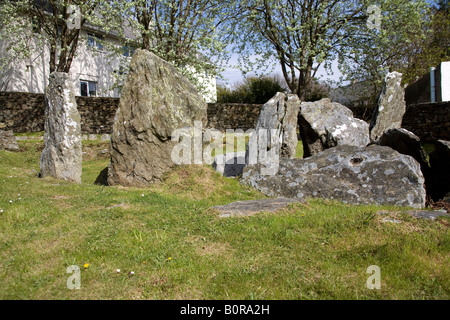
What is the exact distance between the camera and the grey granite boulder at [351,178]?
678cm

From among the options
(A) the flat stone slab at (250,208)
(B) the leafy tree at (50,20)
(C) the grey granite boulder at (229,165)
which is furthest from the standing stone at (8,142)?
(A) the flat stone slab at (250,208)

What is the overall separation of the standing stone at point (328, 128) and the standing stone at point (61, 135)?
7.62 metres

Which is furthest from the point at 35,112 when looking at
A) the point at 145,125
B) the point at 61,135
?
the point at 145,125

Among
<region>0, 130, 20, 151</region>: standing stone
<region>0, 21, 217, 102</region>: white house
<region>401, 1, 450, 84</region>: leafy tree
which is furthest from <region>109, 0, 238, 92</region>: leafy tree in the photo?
<region>401, 1, 450, 84</region>: leafy tree

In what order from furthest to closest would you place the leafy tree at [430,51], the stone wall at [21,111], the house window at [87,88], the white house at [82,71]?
the house window at [87,88] → the leafy tree at [430,51] → the white house at [82,71] → the stone wall at [21,111]

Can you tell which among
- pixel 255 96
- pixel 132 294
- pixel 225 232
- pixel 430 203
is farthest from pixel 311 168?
pixel 255 96

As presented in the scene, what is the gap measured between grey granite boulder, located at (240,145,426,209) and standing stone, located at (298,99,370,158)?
2.91m

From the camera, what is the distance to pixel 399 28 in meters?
22.0

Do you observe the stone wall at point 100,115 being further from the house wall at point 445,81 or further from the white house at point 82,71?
the house wall at point 445,81

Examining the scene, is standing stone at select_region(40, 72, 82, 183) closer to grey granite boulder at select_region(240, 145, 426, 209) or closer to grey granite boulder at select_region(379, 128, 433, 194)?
grey granite boulder at select_region(240, 145, 426, 209)

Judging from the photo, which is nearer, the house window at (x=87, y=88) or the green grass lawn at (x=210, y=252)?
the green grass lawn at (x=210, y=252)

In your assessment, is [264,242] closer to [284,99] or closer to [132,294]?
[132,294]

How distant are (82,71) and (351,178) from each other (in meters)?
25.8
